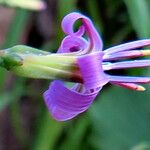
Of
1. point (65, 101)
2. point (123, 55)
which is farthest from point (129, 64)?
point (65, 101)

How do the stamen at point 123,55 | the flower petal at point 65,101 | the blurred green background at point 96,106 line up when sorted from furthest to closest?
the blurred green background at point 96,106
the stamen at point 123,55
the flower petal at point 65,101

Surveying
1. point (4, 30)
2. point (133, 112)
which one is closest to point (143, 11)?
point (133, 112)

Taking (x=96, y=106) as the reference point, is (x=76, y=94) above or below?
above

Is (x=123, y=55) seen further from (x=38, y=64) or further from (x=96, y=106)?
(x=96, y=106)

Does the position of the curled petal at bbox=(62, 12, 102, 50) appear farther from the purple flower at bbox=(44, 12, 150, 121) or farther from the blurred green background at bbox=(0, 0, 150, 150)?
the blurred green background at bbox=(0, 0, 150, 150)

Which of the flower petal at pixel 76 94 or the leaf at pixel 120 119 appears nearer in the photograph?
the flower petal at pixel 76 94

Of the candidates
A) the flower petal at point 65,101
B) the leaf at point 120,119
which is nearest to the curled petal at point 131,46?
the flower petal at point 65,101

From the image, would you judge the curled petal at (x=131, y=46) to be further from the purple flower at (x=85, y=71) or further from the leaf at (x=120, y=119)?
the leaf at (x=120, y=119)

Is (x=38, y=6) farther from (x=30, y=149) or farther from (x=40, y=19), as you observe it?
(x=40, y=19)
